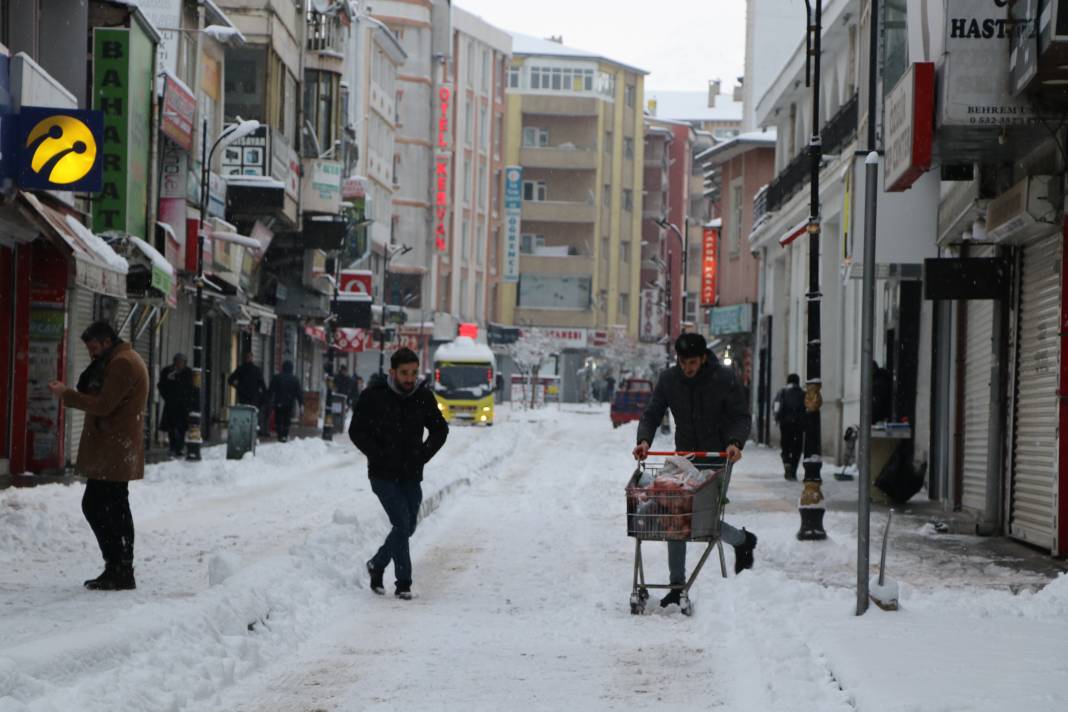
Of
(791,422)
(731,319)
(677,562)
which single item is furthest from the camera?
(731,319)

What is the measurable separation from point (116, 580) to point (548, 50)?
358 feet

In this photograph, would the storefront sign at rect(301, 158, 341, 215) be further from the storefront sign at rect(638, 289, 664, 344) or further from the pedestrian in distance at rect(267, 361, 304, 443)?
the storefront sign at rect(638, 289, 664, 344)

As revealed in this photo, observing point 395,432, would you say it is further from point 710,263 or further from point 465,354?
point 465,354

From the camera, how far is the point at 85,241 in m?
24.7

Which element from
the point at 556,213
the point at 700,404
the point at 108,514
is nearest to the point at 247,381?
the point at 108,514

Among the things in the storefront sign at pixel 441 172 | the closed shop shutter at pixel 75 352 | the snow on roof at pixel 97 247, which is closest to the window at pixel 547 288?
the storefront sign at pixel 441 172

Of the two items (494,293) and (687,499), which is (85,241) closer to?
(687,499)

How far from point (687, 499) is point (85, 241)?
50.6ft

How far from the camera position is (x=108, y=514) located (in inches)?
486

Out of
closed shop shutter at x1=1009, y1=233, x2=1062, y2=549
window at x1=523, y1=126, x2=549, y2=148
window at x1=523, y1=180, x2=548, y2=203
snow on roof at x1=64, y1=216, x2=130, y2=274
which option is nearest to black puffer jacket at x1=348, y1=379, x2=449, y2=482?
closed shop shutter at x1=1009, y1=233, x2=1062, y2=549

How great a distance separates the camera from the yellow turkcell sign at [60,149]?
73.2 feet

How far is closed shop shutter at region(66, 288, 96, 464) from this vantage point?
91.7 ft

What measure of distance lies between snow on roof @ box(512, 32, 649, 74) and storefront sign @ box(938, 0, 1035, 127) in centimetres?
10345

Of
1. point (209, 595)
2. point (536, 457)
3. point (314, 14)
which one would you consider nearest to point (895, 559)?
point (209, 595)
